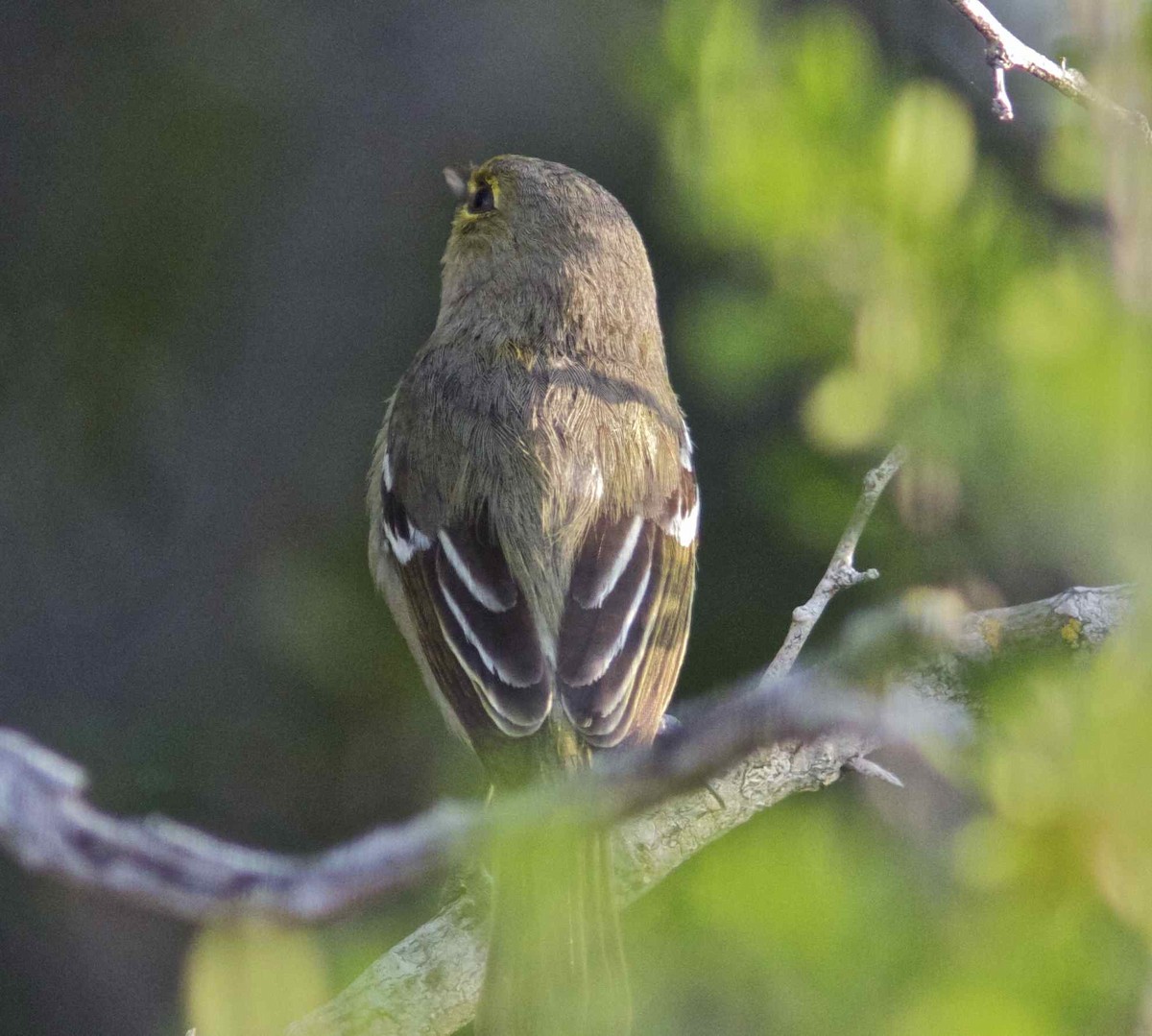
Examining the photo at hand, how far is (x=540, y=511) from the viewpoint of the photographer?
3.72 m

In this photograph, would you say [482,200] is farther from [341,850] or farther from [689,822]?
[341,850]

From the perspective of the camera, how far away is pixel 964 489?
1662mm

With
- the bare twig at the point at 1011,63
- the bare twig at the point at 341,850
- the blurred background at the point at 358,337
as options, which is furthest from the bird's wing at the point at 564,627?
the bare twig at the point at 341,850

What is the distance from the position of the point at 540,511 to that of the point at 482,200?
1534 mm

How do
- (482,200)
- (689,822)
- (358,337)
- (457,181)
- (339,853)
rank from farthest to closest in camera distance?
(358,337), (457,181), (482,200), (689,822), (339,853)

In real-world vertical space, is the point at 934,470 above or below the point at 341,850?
above

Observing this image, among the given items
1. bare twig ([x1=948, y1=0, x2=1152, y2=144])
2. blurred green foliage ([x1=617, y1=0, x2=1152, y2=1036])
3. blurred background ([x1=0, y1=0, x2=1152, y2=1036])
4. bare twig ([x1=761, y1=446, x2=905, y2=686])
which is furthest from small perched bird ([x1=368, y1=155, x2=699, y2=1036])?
bare twig ([x1=948, y1=0, x2=1152, y2=144])

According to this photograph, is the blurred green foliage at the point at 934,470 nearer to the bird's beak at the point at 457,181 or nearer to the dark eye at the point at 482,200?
the dark eye at the point at 482,200

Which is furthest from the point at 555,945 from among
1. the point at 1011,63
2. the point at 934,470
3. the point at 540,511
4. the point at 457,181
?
the point at 457,181

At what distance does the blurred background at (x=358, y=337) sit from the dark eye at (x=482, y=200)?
599mm

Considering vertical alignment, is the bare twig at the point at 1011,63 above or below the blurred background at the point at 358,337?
above

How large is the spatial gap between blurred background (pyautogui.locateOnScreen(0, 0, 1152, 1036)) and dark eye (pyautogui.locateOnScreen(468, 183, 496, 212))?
23.6 inches

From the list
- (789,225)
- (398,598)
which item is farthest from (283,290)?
(789,225)

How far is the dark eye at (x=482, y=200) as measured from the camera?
15.6ft
